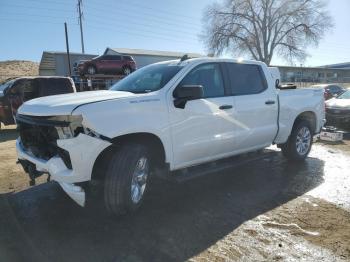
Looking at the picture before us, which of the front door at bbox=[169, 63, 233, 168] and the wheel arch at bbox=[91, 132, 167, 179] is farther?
the front door at bbox=[169, 63, 233, 168]

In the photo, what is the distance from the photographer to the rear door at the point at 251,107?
17.7 ft

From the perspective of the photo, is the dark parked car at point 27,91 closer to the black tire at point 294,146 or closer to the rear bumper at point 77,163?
the black tire at point 294,146

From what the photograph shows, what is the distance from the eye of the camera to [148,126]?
13.4ft

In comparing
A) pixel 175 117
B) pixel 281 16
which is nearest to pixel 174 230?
pixel 175 117

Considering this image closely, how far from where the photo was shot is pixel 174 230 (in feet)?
12.7

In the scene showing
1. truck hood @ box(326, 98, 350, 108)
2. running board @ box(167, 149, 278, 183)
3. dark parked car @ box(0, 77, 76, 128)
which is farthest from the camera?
dark parked car @ box(0, 77, 76, 128)

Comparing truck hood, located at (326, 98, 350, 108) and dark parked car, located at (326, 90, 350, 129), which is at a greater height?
truck hood, located at (326, 98, 350, 108)

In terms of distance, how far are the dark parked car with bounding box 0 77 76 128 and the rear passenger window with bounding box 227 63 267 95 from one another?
755 cm

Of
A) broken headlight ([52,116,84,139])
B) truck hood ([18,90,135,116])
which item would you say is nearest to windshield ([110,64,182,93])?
truck hood ([18,90,135,116])

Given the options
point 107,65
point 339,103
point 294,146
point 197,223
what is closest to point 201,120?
point 197,223

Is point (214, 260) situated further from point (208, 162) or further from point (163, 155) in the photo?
point (208, 162)

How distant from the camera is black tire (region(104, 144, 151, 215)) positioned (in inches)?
151

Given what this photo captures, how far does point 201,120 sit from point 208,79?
2.34 feet

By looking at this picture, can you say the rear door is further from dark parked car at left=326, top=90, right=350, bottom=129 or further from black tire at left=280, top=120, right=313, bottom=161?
dark parked car at left=326, top=90, right=350, bottom=129
